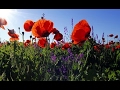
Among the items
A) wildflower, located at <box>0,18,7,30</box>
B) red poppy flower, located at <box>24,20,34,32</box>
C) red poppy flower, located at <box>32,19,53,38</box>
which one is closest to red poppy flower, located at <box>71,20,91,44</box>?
red poppy flower, located at <box>32,19,53,38</box>

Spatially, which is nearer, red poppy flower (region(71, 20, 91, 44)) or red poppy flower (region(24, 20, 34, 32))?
red poppy flower (region(71, 20, 91, 44))

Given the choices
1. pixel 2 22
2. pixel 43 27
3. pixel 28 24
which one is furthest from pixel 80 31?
pixel 2 22

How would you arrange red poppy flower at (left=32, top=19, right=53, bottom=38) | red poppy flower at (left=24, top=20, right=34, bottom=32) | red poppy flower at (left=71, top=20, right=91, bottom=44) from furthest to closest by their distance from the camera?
red poppy flower at (left=24, top=20, right=34, bottom=32)
red poppy flower at (left=32, top=19, right=53, bottom=38)
red poppy flower at (left=71, top=20, right=91, bottom=44)

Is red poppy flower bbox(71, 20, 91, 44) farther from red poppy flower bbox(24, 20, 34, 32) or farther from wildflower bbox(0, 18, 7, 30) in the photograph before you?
wildflower bbox(0, 18, 7, 30)

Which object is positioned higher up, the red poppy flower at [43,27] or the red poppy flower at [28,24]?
the red poppy flower at [28,24]

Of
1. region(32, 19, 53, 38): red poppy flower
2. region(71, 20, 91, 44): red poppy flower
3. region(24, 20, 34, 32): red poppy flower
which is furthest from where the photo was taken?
region(24, 20, 34, 32): red poppy flower

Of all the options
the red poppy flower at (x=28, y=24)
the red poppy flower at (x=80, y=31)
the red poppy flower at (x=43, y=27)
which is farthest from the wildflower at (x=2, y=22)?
the red poppy flower at (x=80, y=31)

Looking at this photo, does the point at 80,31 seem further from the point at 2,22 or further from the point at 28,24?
the point at 2,22

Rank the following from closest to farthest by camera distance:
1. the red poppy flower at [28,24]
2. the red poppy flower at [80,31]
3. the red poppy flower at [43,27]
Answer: the red poppy flower at [80,31] < the red poppy flower at [43,27] < the red poppy flower at [28,24]

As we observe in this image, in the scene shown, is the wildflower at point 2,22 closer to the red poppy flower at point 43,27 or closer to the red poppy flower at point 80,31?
the red poppy flower at point 43,27

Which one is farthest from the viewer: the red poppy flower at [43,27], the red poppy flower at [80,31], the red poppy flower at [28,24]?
the red poppy flower at [28,24]
